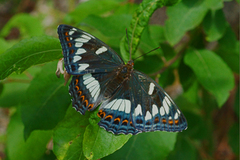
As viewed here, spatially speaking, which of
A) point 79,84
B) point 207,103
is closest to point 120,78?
point 79,84

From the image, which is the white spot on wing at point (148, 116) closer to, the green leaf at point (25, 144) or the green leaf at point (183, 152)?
the green leaf at point (25, 144)

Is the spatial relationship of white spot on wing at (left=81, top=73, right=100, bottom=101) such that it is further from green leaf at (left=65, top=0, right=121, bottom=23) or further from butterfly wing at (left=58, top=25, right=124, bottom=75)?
green leaf at (left=65, top=0, right=121, bottom=23)

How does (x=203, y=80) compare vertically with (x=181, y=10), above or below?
below

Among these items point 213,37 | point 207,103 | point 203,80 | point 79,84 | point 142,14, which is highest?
point 142,14

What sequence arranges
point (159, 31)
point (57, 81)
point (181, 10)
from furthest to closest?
point (159, 31)
point (181, 10)
point (57, 81)

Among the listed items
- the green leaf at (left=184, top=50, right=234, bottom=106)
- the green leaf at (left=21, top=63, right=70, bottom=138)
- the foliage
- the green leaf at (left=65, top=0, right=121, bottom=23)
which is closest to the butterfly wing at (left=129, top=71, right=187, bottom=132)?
the foliage

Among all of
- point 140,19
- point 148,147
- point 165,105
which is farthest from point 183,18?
point 148,147

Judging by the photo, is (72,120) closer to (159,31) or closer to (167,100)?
(167,100)
